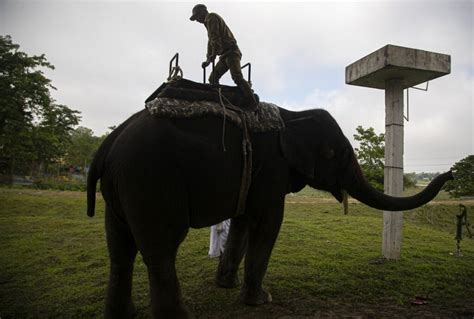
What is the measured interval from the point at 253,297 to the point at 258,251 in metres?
0.49

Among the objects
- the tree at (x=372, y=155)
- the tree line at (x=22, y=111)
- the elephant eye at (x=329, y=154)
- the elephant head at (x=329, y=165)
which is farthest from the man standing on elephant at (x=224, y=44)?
the tree line at (x=22, y=111)

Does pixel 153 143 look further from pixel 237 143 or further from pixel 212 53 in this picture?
pixel 212 53

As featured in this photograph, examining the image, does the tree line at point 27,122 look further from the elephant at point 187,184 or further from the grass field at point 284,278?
the elephant at point 187,184

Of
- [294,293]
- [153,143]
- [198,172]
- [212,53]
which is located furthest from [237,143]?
[294,293]

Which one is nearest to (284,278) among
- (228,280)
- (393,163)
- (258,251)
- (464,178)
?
(228,280)

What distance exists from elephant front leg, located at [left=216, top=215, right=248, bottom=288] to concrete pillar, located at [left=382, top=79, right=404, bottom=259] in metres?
2.84

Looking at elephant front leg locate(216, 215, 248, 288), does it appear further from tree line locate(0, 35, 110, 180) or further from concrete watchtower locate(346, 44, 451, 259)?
tree line locate(0, 35, 110, 180)

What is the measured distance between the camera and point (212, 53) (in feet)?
12.4

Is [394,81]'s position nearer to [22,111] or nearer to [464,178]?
[464,178]

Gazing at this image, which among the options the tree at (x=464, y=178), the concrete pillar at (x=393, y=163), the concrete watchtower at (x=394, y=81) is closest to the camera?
the concrete watchtower at (x=394, y=81)

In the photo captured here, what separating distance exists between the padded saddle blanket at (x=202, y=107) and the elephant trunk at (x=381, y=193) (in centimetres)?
121

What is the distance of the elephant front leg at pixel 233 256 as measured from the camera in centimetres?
417

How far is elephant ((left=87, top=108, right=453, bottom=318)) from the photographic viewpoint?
266cm

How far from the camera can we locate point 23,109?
2083 cm
